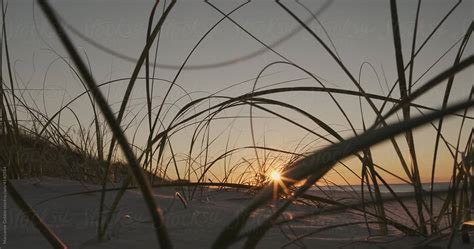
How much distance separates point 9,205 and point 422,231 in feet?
3.89

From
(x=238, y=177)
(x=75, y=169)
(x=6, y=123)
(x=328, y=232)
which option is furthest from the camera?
(x=238, y=177)

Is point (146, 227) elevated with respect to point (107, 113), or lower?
lower

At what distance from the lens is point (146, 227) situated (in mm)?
1265

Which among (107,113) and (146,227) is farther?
(146,227)

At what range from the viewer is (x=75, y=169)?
253 centimetres

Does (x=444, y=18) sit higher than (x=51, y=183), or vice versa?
(x=444, y=18)

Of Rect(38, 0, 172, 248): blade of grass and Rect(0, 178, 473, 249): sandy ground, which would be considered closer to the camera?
Rect(38, 0, 172, 248): blade of grass

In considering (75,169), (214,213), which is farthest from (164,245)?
(75,169)

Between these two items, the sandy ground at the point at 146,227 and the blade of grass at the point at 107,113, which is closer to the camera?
the blade of grass at the point at 107,113

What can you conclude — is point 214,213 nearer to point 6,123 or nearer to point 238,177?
point 6,123

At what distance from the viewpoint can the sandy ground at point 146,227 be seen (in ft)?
3.60

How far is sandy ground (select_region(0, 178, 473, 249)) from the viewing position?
3.60ft

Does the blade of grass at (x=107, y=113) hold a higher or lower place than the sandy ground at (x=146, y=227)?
higher

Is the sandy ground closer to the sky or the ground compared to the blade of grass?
closer to the ground
